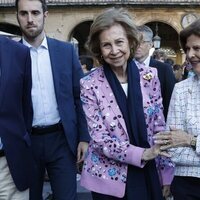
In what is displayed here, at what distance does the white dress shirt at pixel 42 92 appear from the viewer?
3.62 meters

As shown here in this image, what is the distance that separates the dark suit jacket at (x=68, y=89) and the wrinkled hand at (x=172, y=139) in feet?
3.76

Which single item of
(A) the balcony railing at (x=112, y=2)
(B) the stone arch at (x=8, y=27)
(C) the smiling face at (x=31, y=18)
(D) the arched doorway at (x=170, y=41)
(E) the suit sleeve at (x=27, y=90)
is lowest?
(D) the arched doorway at (x=170, y=41)

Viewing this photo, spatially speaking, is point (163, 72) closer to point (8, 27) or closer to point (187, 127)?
point (187, 127)

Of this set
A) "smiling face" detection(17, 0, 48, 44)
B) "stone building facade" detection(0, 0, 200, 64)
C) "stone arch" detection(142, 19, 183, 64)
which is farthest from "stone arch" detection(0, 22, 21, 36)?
"smiling face" detection(17, 0, 48, 44)

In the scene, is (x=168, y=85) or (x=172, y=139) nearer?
(x=172, y=139)

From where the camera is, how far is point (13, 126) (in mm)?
2941

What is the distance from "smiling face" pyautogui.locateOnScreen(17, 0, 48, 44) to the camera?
3.66m

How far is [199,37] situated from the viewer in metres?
2.76

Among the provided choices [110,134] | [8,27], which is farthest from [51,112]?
[8,27]

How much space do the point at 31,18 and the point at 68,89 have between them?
0.61 meters

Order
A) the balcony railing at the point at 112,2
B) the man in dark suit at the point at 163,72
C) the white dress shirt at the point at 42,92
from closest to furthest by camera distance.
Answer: the white dress shirt at the point at 42,92 → the man in dark suit at the point at 163,72 → the balcony railing at the point at 112,2

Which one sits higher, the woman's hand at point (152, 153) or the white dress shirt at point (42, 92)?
the white dress shirt at point (42, 92)

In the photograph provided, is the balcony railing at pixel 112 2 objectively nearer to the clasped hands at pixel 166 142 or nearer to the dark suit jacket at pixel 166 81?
the dark suit jacket at pixel 166 81

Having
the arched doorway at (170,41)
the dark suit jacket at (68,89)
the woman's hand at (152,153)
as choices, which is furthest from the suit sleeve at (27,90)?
the arched doorway at (170,41)
